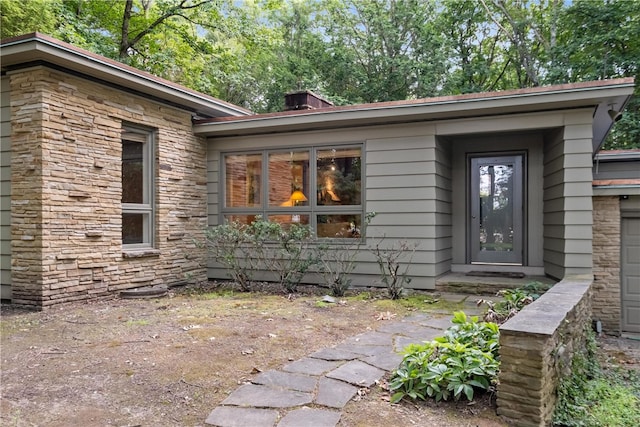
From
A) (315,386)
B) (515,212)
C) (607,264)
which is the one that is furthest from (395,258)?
(315,386)

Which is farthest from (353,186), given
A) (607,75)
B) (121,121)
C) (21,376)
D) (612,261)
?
(607,75)

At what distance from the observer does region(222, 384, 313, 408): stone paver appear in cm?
244

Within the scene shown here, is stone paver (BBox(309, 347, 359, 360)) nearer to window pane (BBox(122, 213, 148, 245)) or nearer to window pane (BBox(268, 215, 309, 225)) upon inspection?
window pane (BBox(268, 215, 309, 225))

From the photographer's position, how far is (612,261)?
20.8 ft

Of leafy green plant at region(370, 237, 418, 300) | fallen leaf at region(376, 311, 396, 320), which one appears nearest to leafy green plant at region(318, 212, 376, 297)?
leafy green plant at region(370, 237, 418, 300)

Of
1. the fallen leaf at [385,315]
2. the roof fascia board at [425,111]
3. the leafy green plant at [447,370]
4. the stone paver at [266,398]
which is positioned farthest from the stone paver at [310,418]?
the roof fascia board at [425,111]

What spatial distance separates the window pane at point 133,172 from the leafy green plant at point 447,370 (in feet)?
15.9

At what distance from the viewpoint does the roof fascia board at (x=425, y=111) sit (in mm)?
5273

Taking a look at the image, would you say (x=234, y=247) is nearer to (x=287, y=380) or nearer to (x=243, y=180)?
(x=243, y=180)

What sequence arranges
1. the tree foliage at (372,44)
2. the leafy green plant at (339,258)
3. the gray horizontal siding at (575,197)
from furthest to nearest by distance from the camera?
the tree foliage at (372,44) → the leafy green plant at (339,258) → the gray horizontal siding at (575,197)

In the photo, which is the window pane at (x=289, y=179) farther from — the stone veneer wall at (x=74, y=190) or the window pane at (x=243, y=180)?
the stone veneer wall at (x=74, y=190)

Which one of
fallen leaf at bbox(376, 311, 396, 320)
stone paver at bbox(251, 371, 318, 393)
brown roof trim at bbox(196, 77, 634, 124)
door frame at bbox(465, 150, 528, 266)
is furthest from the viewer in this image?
door frame at bbox(465, 150, 528, 266)

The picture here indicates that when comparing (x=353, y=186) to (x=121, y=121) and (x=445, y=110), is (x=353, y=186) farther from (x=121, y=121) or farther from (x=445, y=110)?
(x=121, y=121)

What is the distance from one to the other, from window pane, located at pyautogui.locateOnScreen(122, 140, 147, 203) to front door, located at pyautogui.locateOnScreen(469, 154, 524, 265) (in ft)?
17.4
